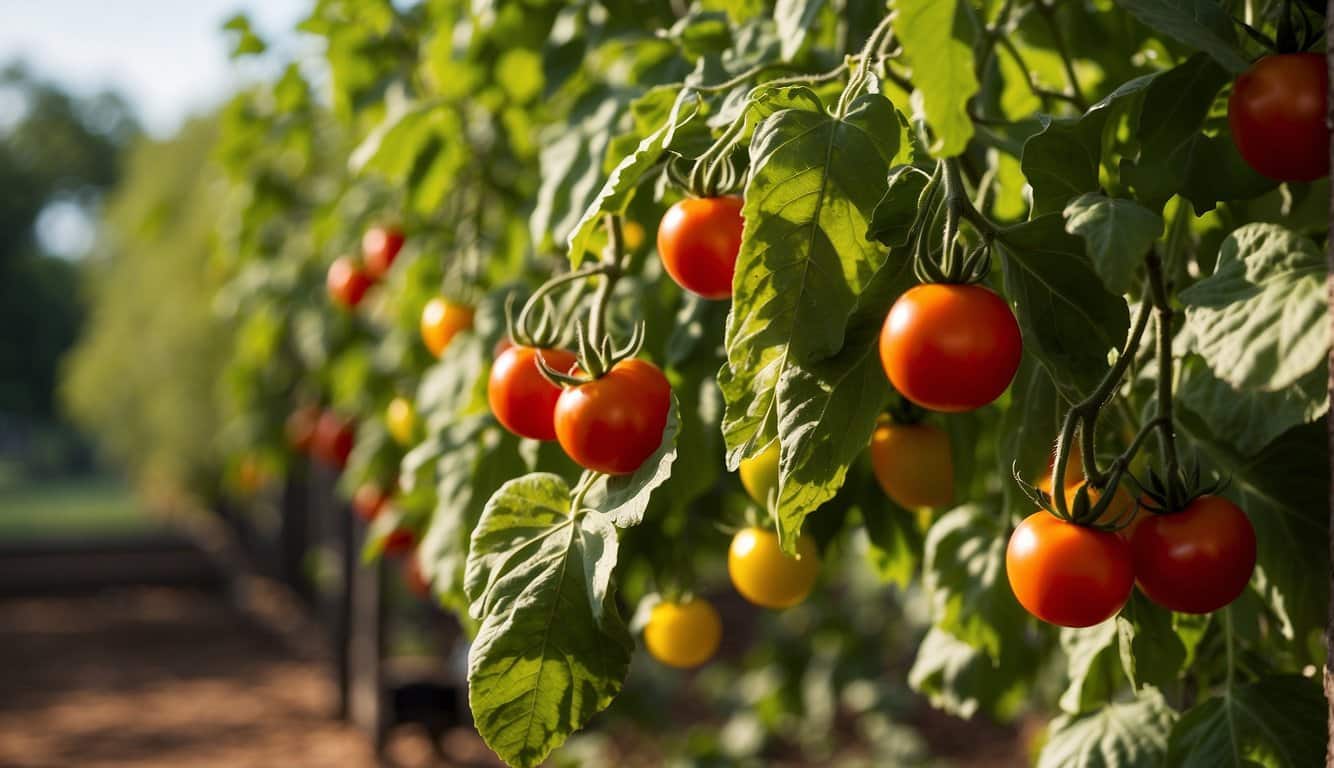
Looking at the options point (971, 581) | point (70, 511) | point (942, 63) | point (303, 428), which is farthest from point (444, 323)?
point (70, 511)

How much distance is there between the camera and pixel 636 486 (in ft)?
3.78

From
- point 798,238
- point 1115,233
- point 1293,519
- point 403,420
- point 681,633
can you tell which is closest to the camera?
point 1115,233

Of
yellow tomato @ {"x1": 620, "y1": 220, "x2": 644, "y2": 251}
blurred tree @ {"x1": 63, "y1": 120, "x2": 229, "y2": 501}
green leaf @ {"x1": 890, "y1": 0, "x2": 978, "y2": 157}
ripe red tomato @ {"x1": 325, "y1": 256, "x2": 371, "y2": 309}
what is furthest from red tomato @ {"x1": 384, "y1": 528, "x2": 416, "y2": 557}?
blurred tree @ {"x1": 63, "y1": 120, "x2": 229, "y2": 501}

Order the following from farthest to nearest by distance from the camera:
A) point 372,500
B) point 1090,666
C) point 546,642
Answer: point 372,500 < point 1090,666 < point 546,642

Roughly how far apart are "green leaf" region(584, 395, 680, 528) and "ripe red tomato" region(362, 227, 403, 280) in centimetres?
152

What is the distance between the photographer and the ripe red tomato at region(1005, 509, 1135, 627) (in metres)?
0.97

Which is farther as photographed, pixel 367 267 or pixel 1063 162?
pixel 367 267

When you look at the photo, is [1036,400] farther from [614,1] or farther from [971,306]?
[614,1]

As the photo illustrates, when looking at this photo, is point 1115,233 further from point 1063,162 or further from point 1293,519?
point 1293,519

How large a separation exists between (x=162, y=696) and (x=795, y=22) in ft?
27.8

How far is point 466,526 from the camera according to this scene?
1648 mm

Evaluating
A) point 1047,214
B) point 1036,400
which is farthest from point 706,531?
point 1047,214

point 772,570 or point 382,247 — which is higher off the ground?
point 772,570

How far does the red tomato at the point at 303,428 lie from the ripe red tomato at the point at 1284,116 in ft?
10.9
